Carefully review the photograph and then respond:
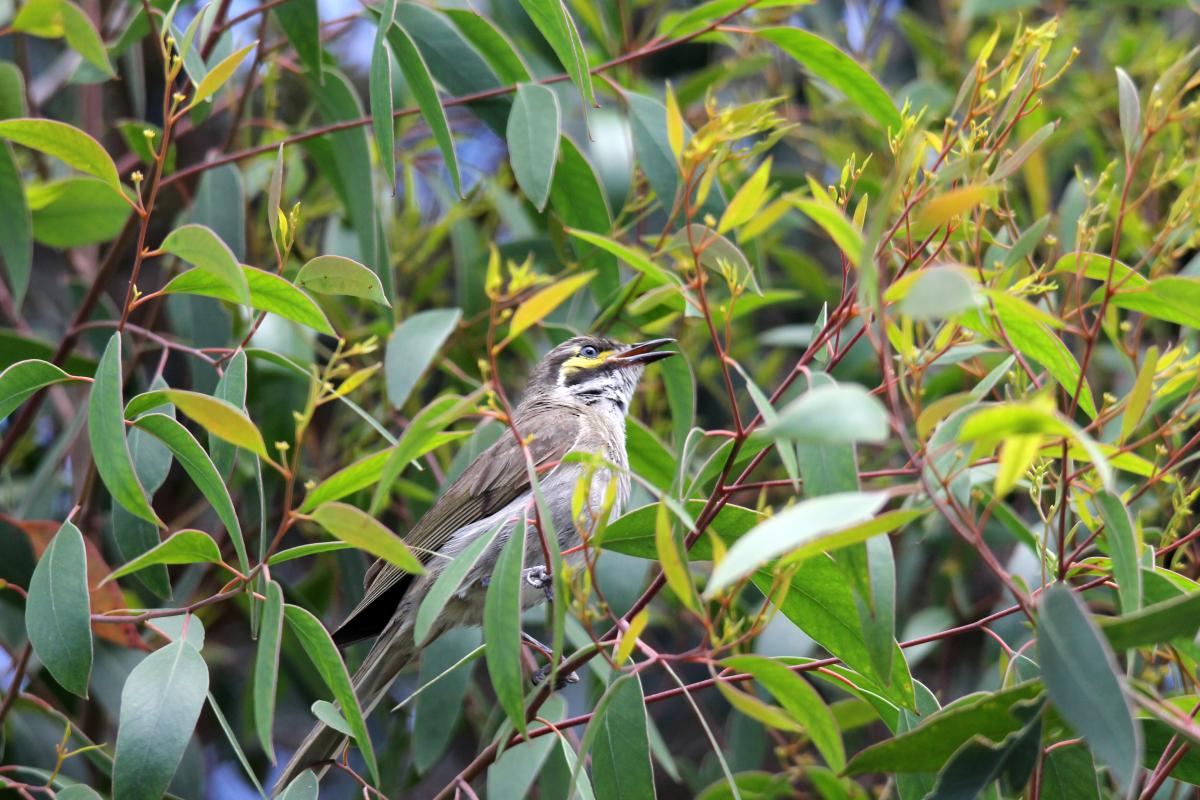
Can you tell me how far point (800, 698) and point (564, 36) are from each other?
1.75 metres

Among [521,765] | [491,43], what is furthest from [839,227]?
[491,43]

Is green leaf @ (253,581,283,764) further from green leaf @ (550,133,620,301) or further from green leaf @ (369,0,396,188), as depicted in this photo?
green leaf @ (550,133,620,301)

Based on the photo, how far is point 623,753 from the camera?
9.61 feet

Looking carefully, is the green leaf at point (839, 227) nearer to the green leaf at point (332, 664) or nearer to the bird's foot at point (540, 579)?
the green leaf at point (332, 664)

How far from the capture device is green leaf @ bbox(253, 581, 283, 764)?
7.32 feet

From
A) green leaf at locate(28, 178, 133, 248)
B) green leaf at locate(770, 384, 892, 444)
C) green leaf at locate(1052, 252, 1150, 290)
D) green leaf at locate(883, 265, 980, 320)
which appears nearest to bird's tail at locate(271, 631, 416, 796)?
green leaf at locate(28, 178, 133, 248)

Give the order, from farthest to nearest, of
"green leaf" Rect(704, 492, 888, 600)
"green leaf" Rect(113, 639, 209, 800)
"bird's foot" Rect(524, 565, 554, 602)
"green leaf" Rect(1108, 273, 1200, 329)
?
"bird's foot" Rect(524, 565, 554, 602) < "green leaf" Rect(113, 639, 209, 800) < "green leaf" Rect(1108, 273, 1200, 329) < "green leaf" Rect(704, 492, 888, 600)

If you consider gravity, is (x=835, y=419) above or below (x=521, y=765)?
above

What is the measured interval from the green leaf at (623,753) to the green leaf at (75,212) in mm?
2638

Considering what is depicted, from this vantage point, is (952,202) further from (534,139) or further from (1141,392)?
(534,139)

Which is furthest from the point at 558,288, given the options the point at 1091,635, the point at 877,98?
the point at 877,98

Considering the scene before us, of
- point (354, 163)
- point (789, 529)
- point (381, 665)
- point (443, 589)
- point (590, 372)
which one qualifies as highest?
point (789, 529)

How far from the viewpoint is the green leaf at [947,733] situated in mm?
2309

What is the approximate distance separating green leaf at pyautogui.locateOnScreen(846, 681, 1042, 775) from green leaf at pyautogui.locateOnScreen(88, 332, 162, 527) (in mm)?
1613
